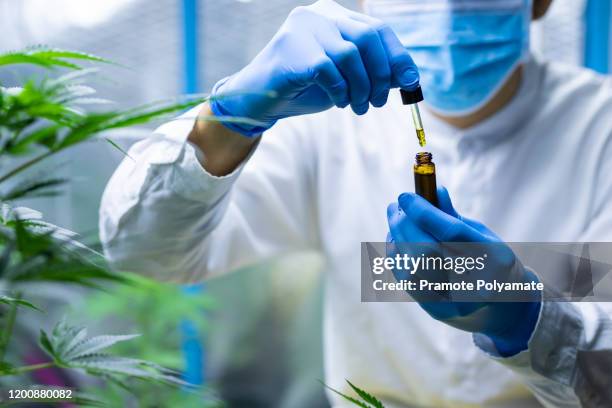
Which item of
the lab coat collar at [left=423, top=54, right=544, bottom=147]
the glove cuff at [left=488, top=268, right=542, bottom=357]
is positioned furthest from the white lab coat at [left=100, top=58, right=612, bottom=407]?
the glove cuff at [left=488, top=268, right=542, bottom=357]

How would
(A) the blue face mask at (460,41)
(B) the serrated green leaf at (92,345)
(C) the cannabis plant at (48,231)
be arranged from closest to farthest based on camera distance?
(C) the cannabis plant at (48,231) < (B) the serrated green leaf at (92,345) < (A) the blue face mask at (460,41)

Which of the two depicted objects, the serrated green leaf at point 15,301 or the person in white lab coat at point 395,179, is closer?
the serrated green leaf at point 15,301

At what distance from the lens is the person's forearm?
2.63ft

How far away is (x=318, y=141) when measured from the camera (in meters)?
1.15

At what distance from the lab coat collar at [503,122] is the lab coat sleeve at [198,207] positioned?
0.75 ft

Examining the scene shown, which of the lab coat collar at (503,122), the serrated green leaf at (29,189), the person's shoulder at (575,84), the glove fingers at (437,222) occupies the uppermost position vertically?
the person's shoulder at (575,84)

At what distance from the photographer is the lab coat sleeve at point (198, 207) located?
806 mm

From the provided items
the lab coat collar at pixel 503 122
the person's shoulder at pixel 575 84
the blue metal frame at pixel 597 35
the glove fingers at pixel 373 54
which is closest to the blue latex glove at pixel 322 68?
the glove fingers at pixel 373 54

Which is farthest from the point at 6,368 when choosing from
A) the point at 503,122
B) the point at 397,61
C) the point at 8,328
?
the point at 503,122

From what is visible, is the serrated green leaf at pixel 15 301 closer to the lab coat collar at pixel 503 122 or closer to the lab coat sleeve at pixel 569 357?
the lab coat sleeve at pixel 569 357

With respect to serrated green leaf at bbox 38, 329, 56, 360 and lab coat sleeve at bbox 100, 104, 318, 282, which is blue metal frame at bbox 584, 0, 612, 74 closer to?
lab coat sleeve at bbox 100, 104, 318, 282

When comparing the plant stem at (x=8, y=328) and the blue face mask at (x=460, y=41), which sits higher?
the blue face mask at (x=460, y=41)

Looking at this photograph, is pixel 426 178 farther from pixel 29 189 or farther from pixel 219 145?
pixel 29 189

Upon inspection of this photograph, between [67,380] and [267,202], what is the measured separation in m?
0.42
